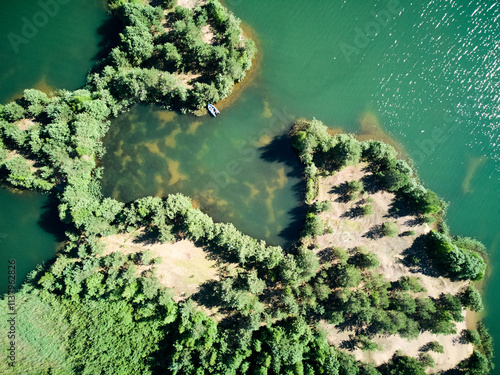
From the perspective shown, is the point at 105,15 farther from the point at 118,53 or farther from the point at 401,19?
the point at 401,19

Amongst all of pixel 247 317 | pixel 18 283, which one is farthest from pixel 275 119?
pixel 18 283

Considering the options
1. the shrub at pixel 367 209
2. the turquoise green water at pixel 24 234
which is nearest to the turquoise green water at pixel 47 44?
the turquoise green water at pixel 24 234

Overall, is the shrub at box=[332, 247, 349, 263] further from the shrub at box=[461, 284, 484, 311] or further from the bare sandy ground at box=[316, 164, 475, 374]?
the shrub at box=[461, 284, 484, 311]

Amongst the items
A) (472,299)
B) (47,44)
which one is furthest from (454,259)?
(47,44)

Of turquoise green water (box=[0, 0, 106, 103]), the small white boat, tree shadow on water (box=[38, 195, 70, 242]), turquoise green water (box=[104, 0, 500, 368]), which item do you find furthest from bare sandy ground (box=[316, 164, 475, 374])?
turquoise green water (box=[0, 0, 106, 103])

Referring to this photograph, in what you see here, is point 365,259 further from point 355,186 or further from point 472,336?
point 472,336
